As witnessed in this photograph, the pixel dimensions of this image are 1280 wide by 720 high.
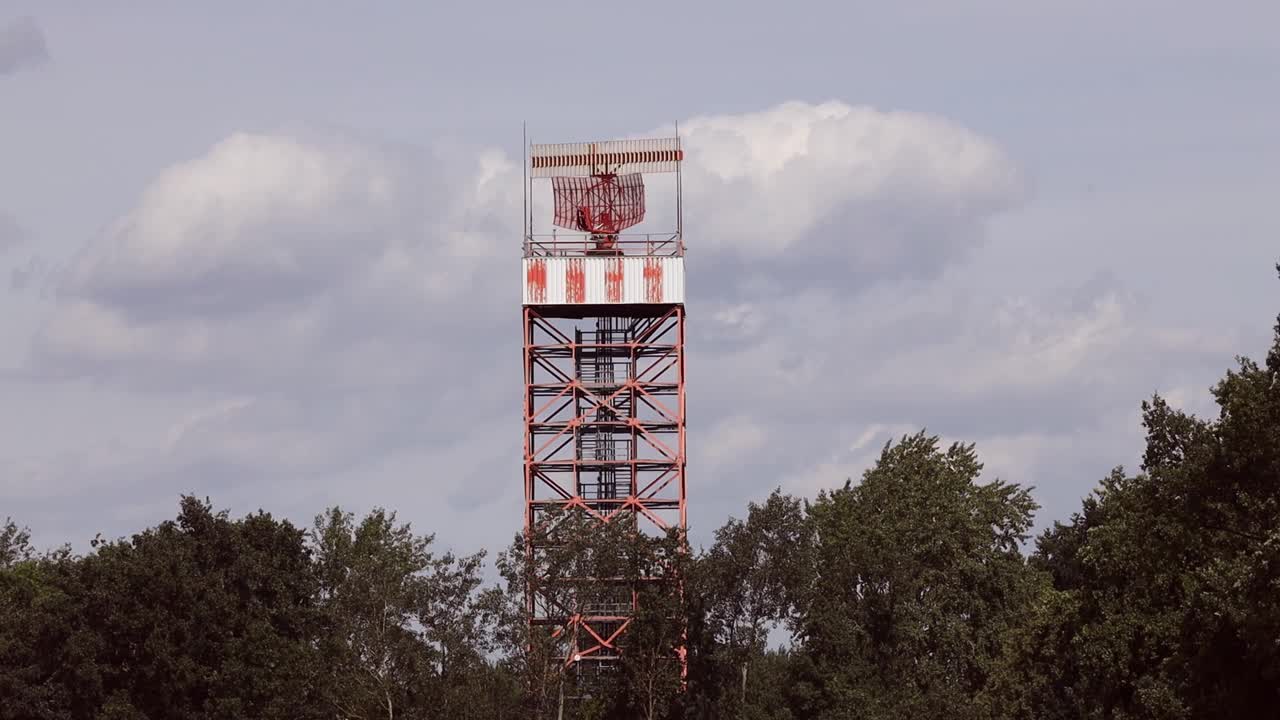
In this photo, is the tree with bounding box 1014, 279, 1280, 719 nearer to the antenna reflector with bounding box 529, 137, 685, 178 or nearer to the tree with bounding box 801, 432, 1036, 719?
the tree with bounding box 801, 432, 1036, 719

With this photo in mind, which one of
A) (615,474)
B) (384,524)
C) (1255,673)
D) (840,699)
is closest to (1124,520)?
(1255,673)

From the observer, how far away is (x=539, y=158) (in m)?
133

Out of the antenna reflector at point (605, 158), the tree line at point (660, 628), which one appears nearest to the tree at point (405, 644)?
the tree line at point (660, 628)

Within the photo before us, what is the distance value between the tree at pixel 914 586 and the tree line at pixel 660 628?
152 millimetres

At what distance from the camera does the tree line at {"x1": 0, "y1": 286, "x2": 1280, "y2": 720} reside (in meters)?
99.2

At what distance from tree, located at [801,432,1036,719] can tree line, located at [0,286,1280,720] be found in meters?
0.15

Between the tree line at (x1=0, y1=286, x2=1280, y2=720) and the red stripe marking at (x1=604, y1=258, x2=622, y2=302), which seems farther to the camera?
the red stripe marking at (x1=604, y1=258, x2=622, y2=302)

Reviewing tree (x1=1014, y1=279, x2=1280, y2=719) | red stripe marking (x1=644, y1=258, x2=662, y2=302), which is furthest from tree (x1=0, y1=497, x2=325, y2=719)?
tree (x1=1014, y1=279, x2=1280, y2=719)

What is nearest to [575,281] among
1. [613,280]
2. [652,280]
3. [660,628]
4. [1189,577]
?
[613,280]

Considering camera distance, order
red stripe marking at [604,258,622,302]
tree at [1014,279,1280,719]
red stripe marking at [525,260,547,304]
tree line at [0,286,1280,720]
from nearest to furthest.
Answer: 1. tree at [1014,279,1280,719]
2. tree line at [0,286,1280,720]
3. red stripe marking at [604,258,622,302]
4. red stripe marking at [525,260,547,304]

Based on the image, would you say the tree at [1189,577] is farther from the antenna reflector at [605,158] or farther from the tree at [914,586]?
the antenna reflector at [605,158]

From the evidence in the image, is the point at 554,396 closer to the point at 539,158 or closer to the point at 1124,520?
the point at 539,158

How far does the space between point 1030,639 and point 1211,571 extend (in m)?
27.0

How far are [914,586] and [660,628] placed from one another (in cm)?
1643
